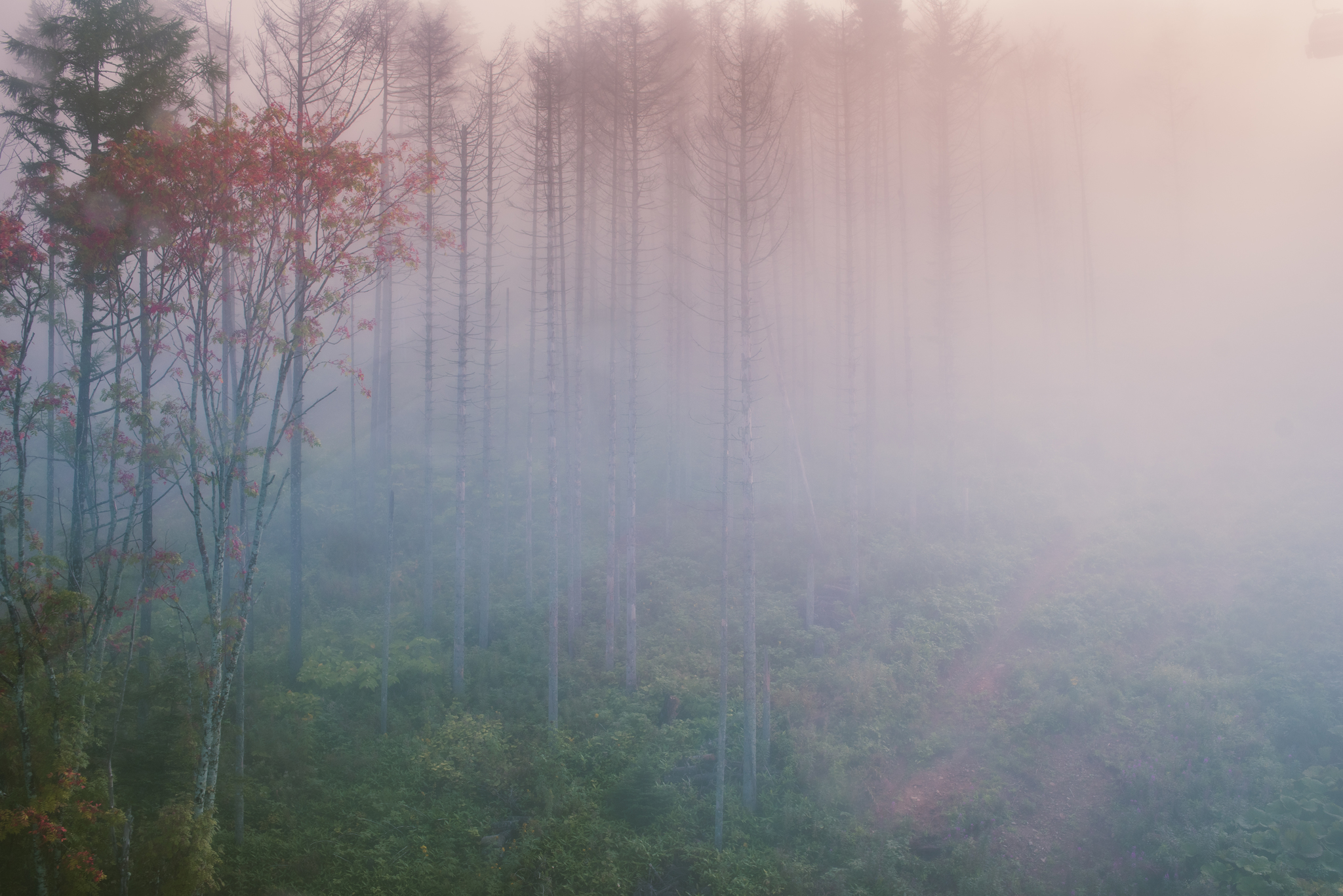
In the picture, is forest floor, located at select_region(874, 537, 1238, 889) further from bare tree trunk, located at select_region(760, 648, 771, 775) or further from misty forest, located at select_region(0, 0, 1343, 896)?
bare tree trunk, located at select_region(760, 648, 771, 775)

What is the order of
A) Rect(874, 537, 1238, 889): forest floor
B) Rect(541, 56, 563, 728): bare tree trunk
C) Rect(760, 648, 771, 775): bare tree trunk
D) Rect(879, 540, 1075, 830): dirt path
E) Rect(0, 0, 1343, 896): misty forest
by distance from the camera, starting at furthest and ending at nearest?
Rect(541, 56, 563, 728): bare tree trunk, Rect(760, 648, 771, 775): bare tree trunk, Rect(879, 540, 1075, 830): dirt path, Rect(874, 537, 1238, 889): forest floor, Rect(0, 0, 1343, 896): misty forest

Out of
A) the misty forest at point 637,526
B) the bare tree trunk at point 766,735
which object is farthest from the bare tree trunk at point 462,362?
the bare tree trunk at point 766,735

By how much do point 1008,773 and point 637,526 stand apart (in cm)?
1560

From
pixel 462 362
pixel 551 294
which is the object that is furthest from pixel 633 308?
pixel 462 362

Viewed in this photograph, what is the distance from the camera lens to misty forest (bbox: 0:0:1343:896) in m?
8.43

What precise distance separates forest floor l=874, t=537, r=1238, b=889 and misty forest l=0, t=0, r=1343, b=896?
0.27 feet

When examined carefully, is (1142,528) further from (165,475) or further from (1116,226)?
(1116,226)

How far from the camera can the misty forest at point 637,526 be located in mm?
8430

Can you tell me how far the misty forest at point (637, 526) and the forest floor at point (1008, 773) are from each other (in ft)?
0.27

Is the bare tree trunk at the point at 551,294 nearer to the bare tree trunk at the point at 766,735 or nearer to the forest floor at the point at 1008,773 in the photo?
the bare tree trunk at the point at 766,735

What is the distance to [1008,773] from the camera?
12266 millimetres

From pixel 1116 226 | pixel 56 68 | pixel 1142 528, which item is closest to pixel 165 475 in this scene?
pixel 56 68

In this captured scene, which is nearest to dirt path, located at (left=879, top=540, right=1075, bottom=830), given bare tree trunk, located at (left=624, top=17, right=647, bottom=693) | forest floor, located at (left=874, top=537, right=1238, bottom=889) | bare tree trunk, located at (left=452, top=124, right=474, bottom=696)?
forest floor, located at (left=874, top=537, right=1238, bottom=889)

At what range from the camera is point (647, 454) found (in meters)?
30.8
